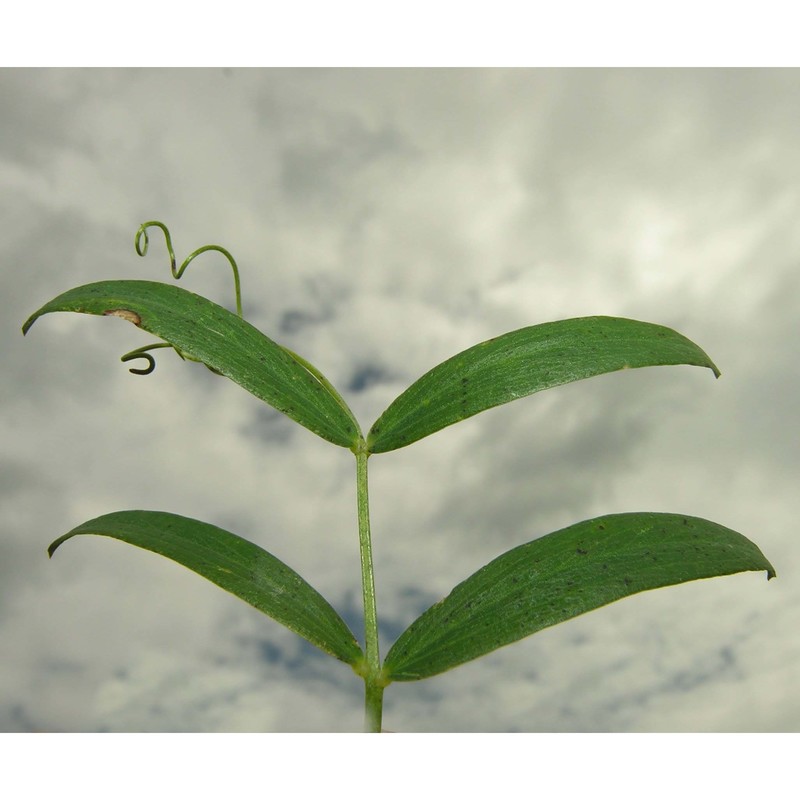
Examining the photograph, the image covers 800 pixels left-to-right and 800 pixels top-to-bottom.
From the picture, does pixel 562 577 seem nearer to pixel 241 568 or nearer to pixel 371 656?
pixel 371 656

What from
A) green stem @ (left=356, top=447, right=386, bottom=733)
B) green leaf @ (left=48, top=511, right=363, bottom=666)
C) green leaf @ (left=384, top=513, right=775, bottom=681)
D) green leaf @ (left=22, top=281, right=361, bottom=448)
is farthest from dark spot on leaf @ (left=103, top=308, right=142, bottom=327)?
green leaf @ (left=384, top=513, right=775, bottom=681)

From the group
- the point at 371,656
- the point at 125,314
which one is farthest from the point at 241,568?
the point at 125,314

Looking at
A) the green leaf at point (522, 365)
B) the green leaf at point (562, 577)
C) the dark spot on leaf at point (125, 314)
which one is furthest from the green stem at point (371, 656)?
the dark spot on leaf at point (125, 314)

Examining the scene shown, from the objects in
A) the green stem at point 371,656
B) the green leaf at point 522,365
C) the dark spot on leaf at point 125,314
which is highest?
the dark spot on leaf at point 125,314

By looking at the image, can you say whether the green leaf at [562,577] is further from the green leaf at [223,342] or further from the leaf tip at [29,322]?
the leaf tip at [29,322]

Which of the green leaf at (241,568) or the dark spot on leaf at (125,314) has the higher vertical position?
the dark spot on leaf at (125,314)

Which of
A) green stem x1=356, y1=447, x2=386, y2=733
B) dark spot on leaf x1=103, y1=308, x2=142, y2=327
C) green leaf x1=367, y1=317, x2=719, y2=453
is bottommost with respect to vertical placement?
green stem x1=356, y1=447, x2=386, y2=733

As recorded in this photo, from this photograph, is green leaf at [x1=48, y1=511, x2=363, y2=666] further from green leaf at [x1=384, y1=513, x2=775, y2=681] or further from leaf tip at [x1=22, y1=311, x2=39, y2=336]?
leaf tip at [x1=22, y1=311, x2=39, y2=336]
